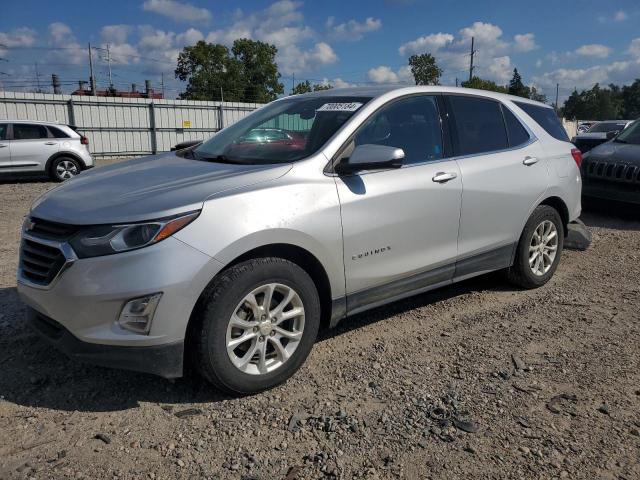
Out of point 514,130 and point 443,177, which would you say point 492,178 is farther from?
point 514,130

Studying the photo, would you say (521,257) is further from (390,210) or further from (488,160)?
(390,210)

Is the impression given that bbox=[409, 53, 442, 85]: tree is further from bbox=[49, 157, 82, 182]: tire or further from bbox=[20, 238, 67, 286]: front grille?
bbox=[20, 238, 67, 286]: front grille

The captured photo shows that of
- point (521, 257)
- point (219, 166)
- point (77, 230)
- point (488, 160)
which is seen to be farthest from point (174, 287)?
point (521, 257)

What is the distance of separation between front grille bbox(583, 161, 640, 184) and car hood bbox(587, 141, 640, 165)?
7cm

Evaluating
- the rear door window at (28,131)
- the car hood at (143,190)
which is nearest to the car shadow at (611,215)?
the car hood at (143,190)

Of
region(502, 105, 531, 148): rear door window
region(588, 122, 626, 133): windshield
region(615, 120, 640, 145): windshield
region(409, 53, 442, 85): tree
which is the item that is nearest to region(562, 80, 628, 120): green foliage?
region(409, 53, 442, 85): tree

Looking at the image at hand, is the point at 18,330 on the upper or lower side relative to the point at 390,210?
lower

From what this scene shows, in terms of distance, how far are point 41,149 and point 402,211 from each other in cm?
1220

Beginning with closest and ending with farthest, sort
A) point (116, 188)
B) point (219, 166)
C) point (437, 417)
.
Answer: point (437, 417), point (116, 188), point (219, 166)

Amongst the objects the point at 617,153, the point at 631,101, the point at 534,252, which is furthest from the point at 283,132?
the point at 631,101

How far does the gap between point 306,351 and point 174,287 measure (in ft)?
3.14

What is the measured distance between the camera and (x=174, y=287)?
2.64 metres

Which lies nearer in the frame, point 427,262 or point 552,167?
point 427,262

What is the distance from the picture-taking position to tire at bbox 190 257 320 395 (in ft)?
9.13
